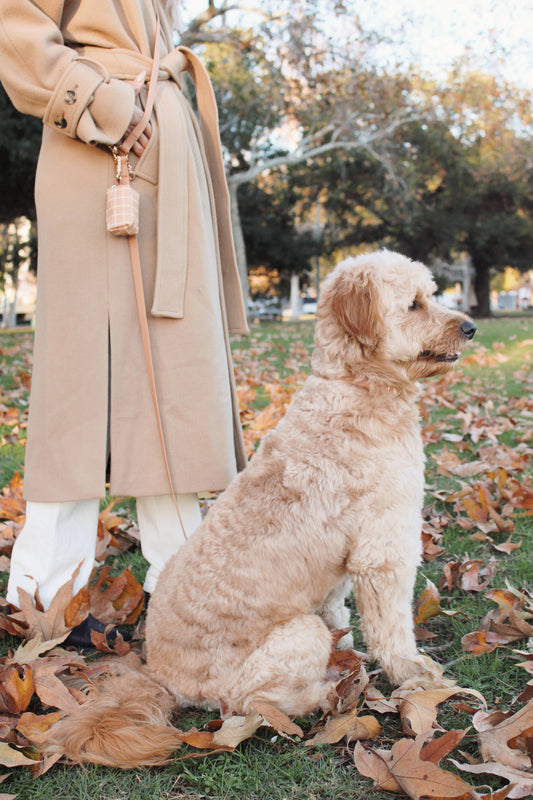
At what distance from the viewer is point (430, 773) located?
1814 mm

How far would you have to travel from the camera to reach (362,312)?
2.48m

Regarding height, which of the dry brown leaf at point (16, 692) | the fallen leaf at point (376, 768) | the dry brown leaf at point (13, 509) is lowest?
the fallen leaf at point (376, 768)

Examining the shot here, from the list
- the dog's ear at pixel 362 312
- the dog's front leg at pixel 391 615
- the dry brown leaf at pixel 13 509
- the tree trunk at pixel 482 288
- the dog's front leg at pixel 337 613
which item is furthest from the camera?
the tree trunk at pixel 482 288

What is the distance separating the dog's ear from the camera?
8.13ft

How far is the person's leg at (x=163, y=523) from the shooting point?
3.03 m

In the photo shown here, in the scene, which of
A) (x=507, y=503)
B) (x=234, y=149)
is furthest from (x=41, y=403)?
(x=234, y=149)

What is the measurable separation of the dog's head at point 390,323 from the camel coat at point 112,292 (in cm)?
65

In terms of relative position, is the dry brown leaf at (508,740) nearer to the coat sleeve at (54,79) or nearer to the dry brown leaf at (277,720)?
the dry brown leaf at (277,720)

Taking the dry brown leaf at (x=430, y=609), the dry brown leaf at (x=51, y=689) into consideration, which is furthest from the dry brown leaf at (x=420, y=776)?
the dry brown leaf at (x=51, y=689)

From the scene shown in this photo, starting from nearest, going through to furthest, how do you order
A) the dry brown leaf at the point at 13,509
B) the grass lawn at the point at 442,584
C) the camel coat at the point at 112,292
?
the grass lawn at the point at 442,584 → the camel coat at the point at 112,292 → the dry brown leaf at the point at 13,509

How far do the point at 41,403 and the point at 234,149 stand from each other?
30036 mm

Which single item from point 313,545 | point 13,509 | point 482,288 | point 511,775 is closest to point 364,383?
point 313,545

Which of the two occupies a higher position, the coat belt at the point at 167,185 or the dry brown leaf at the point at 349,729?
the coat belt at the point at 167,185

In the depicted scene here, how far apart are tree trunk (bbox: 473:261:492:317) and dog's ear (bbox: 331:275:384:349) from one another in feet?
116
